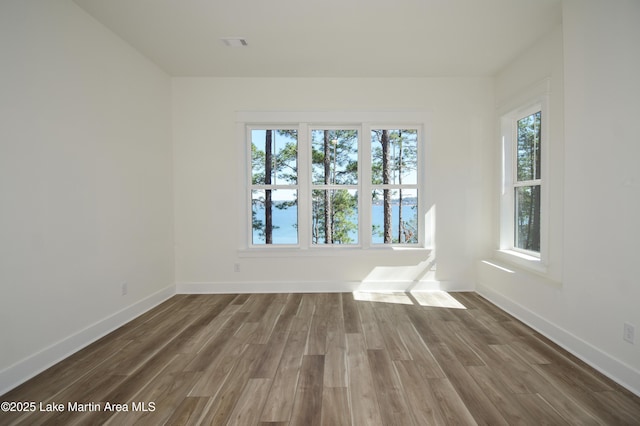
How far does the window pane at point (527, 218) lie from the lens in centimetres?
333

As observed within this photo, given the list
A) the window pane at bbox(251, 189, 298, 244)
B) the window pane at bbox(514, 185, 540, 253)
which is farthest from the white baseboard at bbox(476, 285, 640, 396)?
the window pane at bbox(251, 189, 298, 244)

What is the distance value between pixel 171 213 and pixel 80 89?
1.80 metres

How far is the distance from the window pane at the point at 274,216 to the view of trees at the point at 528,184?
286 cm

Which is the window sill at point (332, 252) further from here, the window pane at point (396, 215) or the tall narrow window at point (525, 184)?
the tall narrow window at point (525, 184)

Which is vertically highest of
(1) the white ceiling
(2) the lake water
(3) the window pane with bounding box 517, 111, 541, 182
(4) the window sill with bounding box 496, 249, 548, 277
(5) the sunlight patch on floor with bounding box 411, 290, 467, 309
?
(1) the white ceiling

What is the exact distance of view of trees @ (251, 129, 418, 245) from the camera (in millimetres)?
4199

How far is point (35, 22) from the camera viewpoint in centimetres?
220

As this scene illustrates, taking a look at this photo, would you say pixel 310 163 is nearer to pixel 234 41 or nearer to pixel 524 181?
pixel 234 41

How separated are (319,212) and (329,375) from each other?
2.43m

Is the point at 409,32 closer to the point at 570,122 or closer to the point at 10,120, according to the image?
the point at 570,122

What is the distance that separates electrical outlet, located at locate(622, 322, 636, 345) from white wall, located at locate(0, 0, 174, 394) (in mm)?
4185

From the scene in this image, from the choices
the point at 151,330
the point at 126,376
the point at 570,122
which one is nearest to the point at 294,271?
the point at 151,330

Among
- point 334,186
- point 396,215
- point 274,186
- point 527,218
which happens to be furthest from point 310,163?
point 527,218

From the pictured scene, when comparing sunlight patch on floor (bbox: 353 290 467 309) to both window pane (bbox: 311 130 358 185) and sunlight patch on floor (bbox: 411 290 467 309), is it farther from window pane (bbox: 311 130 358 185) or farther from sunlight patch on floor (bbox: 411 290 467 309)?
window pane (bbox: 311 130 358 185)
